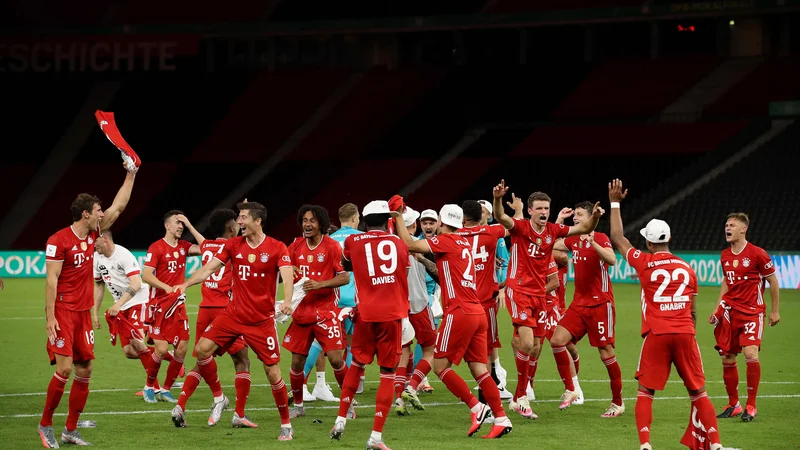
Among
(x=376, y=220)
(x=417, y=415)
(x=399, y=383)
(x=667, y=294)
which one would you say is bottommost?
(x=417, y=415)

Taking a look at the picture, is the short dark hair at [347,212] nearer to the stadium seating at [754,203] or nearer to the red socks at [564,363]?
the red socks at [564,363]

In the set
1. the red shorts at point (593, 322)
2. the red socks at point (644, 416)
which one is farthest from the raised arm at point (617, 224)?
the red shorts at point (593, 322)

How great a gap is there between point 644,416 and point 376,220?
10.4 ft

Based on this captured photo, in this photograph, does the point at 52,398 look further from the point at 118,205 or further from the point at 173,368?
the point at 173,368

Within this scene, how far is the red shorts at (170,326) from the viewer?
13.4 meters

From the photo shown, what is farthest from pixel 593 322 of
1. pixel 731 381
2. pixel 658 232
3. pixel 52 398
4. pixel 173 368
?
pixel 52 398

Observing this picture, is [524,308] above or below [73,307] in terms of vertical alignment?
below

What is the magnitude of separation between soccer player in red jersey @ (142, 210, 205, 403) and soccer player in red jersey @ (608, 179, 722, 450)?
19.0 feet

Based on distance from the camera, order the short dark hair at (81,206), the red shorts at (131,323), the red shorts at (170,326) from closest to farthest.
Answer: the short dark hair at (81,206) → the red shorts at (170,326) → the red shorts at (131,323)

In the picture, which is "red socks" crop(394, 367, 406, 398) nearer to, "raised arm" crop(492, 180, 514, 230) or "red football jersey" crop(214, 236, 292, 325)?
"red football jersey" crop(214, 236, 292, 325)

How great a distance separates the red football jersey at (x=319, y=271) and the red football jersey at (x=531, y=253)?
2.04 m

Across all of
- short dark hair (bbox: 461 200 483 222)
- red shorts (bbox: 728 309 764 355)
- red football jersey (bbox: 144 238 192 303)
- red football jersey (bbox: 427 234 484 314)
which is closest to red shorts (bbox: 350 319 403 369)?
red football jersey (bbox: 427 234 484 314)

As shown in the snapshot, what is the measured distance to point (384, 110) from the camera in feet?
160

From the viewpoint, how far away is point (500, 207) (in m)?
11.6
